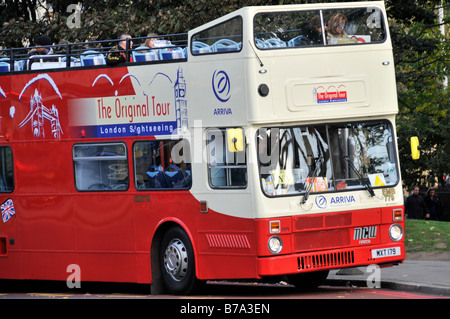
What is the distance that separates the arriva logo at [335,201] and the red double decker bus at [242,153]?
2 cm

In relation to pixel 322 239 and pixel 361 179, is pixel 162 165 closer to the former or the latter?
pixel 322 239

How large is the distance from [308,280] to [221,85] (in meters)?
3.47

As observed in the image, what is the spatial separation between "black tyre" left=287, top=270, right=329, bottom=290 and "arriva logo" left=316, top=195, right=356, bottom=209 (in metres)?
1.94

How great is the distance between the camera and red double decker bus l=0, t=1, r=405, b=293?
13.0 meters

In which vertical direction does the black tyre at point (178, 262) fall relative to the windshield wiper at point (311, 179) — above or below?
below

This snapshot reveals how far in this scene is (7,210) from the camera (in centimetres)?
1625

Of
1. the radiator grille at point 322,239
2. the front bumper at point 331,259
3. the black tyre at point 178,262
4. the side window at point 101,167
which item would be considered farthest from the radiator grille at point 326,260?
the side window at point 101,167

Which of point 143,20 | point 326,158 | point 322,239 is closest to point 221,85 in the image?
point 326,158

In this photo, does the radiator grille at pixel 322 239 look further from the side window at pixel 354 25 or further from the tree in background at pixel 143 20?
the tree in background at pixel 143 20

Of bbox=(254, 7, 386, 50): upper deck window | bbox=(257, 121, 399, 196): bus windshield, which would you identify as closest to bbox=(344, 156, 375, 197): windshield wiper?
bbox=(257, 121, 399, 196): bus windshield

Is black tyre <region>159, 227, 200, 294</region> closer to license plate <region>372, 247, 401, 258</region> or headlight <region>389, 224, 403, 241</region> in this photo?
license plate <region>372, 247, 401, 258</region>

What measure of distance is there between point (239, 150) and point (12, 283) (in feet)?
25.4

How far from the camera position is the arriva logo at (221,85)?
13.3 metres
